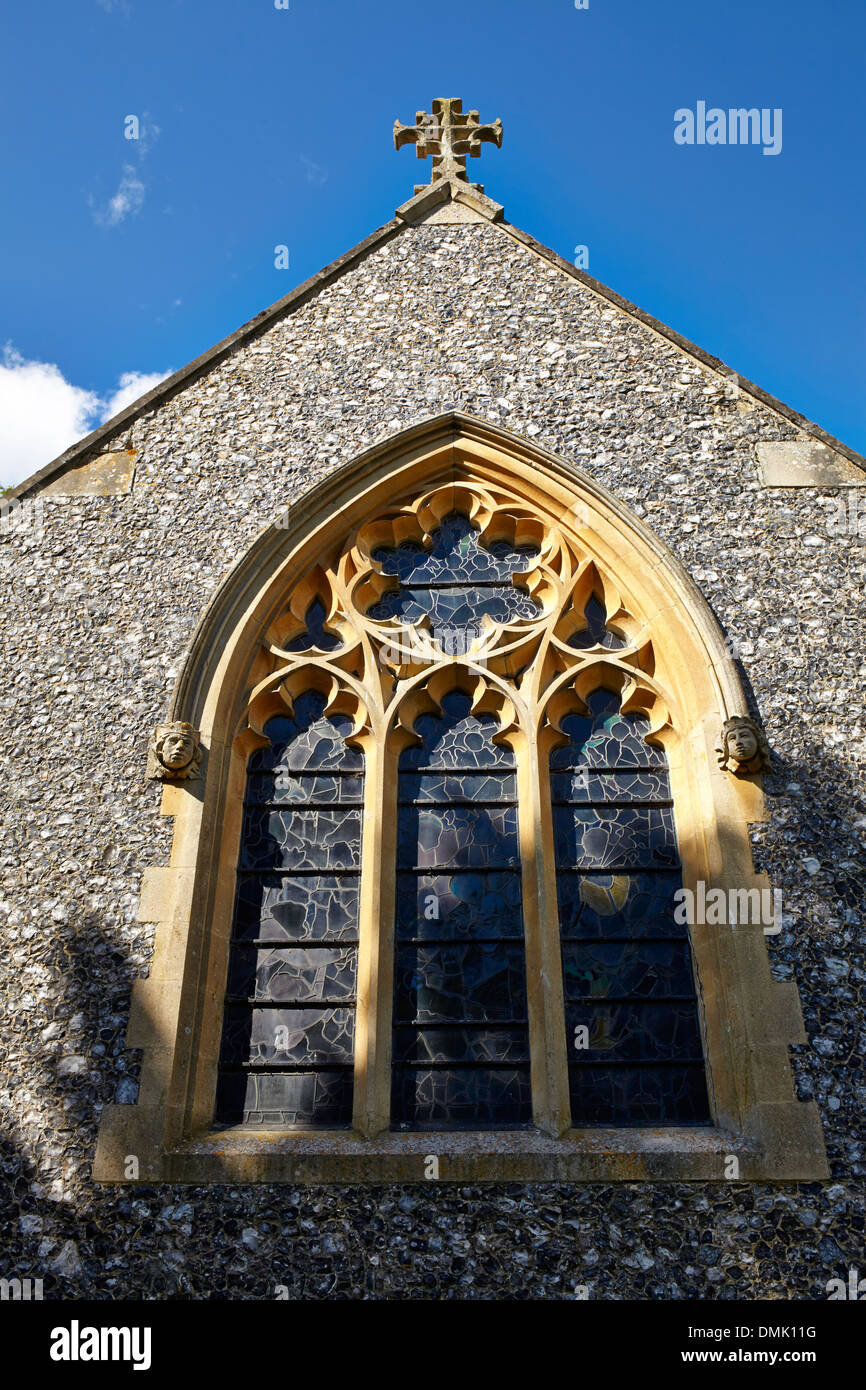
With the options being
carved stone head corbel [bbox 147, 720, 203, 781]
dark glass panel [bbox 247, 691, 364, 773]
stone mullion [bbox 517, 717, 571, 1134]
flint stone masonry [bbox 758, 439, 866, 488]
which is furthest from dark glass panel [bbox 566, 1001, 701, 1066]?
flint stone masonry [bbox 758, 439, 866, 488]

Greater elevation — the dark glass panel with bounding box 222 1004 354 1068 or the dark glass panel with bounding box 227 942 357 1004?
the dark glass panel with bounding box 227 942 357 1004

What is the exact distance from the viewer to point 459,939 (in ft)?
19.2

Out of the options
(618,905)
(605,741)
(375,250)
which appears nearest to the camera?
(618,905)

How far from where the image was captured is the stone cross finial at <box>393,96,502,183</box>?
9.53 m

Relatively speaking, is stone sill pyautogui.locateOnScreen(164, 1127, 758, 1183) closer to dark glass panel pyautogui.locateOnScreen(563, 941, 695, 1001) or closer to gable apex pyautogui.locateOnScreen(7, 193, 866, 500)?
dark glass panel pyautogui.locateOnScreen(563, 941, 695, 1001)

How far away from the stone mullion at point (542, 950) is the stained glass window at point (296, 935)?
3.07ft

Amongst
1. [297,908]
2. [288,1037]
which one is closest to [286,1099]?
[288,1037]

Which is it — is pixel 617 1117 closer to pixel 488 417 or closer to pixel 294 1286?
pixel 294 1286

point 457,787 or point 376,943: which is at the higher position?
point 457,787

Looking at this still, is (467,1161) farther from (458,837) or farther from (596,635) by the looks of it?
(596,635)

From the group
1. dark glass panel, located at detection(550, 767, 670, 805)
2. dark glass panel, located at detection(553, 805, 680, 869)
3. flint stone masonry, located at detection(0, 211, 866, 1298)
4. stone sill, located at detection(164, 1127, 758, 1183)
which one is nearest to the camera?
flint stone masonry, located at detection(0, 211, 866, 1298)

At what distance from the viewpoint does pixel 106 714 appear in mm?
6289

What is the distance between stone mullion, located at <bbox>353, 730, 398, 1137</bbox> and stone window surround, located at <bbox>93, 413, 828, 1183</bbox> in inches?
0.6

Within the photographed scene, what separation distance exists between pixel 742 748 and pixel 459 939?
1821mm
